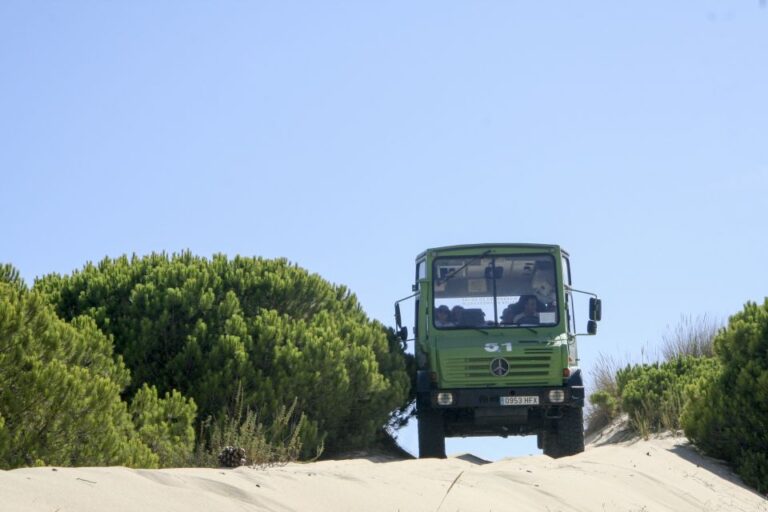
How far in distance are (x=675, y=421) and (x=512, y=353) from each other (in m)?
4.21

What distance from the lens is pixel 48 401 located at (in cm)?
1176

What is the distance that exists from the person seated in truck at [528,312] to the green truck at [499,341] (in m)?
0.01

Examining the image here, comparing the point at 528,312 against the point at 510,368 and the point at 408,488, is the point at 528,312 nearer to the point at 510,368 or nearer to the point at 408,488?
the point at 510,368

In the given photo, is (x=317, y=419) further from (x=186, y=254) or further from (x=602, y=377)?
(x=602, y=377)

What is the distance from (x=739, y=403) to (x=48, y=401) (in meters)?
9.46

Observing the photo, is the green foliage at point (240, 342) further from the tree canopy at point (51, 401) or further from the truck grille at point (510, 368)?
the tree canopy at point (51, 401)

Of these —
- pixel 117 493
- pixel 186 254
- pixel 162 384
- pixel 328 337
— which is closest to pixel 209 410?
pixel 162 384

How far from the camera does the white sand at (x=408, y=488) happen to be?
23.8ft

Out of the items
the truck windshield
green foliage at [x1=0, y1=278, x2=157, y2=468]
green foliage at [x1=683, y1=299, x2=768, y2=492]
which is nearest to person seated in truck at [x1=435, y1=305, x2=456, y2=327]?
the truck windshield

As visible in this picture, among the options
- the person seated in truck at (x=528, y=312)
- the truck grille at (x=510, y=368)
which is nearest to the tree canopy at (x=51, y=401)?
the truck grille at (x=510, y=368)

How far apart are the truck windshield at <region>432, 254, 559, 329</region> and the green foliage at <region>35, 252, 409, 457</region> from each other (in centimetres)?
152

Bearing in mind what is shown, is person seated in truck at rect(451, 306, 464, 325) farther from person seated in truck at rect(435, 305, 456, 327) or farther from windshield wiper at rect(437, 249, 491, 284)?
windshield wiper at rect(437, 249, 491, 284)

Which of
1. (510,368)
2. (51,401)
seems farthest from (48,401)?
(510,368)

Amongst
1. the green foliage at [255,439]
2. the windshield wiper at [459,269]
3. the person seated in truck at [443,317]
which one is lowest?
the green foliage at [255,439]
